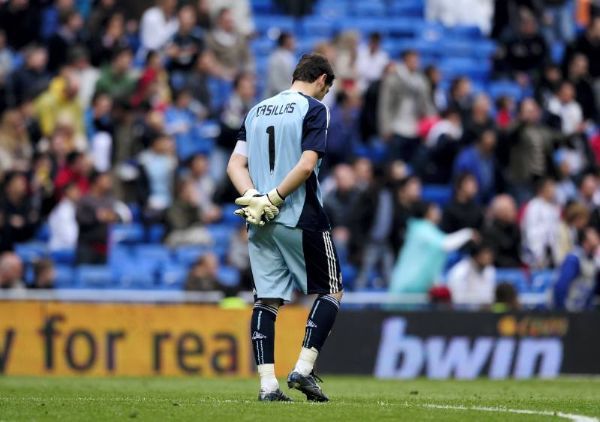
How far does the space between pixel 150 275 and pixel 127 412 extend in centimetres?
1067

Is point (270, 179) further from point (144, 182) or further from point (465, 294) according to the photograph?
point (144, 182)

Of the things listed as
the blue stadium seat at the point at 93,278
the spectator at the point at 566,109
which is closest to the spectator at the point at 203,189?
the blue stadium seat at the point at 93,278

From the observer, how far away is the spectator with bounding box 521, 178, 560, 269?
20.7m

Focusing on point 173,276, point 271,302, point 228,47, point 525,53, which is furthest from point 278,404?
point 525,53

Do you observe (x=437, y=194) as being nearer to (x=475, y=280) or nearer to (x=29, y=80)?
(x=475, y=280)

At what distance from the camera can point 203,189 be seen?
20234mm

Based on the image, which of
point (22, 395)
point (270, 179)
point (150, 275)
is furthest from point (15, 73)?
point (270, 179)

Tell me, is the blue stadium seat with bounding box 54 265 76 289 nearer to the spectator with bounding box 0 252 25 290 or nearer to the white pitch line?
the spectator with bounding box 0 252 25 290

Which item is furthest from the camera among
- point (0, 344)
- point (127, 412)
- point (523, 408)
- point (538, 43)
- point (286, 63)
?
point (538, 43)

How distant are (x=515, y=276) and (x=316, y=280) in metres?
11.3

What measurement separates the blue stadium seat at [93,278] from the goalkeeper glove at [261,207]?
970 centimetres

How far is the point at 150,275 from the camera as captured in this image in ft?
62.8

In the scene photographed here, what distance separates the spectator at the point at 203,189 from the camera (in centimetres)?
1992

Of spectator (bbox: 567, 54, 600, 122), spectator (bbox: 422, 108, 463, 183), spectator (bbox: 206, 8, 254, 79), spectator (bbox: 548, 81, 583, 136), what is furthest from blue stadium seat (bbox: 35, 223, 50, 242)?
spectator (bbox: 567, 54, 600, 122)
